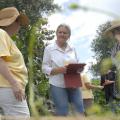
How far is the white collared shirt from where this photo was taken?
434 cm

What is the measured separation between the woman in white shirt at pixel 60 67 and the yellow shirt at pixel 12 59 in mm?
1077

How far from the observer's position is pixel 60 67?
4.22 meters

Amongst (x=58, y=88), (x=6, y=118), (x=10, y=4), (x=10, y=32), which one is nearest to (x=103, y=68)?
(x=6, y=118)

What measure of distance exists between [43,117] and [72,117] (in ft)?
0.26

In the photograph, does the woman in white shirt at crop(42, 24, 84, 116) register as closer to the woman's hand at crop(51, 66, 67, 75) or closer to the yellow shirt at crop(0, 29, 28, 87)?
the woman's hand at crop(51, 66, 67, 75)

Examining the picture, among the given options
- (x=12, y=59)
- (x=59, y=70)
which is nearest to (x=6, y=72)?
(x=12, y=59)

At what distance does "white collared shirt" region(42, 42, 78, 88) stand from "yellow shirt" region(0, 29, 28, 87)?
1.13 metres

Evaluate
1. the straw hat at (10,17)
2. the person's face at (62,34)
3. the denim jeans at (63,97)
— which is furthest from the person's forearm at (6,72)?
the person's face at (62,34)

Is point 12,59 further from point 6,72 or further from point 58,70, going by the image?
point 58,70

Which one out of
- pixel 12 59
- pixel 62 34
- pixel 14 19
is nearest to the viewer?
pixel 12 59

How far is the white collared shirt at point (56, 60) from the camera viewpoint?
4344 millimetres

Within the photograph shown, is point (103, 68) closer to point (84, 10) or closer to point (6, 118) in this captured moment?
point (84, 10)

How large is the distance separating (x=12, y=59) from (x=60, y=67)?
1.13m

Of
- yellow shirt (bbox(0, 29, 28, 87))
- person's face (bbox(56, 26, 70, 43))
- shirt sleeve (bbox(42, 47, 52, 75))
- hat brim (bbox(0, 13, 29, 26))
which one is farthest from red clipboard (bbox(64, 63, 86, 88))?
yellow shirt (bbox(0, 29, 28, 87))
